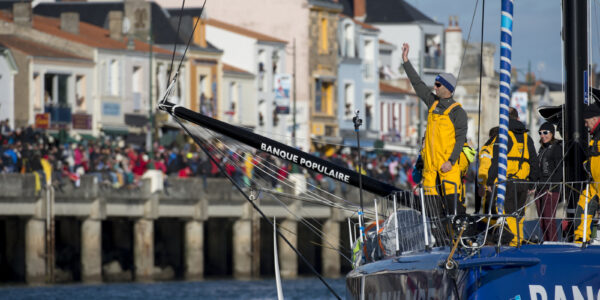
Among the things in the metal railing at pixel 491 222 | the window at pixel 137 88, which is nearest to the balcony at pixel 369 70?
the window at pixel 137 88

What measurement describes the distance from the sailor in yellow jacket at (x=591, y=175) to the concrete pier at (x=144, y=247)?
26.1 meters

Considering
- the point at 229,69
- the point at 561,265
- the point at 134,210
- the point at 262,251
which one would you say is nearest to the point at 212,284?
the point at 134,210

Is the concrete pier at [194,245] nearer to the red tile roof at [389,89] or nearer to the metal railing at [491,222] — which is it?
the metal railing at [491,222]

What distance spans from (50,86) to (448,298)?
40463 mm

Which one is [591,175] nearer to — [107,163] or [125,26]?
[107,163]

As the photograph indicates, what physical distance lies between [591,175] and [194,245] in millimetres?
28819

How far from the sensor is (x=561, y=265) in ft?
41.4

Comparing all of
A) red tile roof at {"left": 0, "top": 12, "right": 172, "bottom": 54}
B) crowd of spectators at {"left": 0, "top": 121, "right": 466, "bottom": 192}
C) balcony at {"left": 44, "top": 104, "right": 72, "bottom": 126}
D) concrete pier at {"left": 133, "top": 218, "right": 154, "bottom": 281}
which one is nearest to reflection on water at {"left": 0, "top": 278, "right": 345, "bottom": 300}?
concrete pier at {"left": 133, "top": 218, "right": 154, "bottom": 281}

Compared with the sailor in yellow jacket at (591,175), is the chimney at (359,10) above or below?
above

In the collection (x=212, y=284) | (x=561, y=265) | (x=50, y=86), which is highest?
(x=50, y=86)

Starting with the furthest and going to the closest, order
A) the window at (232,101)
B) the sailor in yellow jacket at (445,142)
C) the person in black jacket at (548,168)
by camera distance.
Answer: the window at (232,101) < the person in black jacket at (548,168) < the sailor in yellow jacket at (445,142)

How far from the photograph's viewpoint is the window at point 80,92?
52906 mm

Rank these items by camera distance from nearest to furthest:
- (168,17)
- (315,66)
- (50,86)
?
(50,86)
(168,17)
(315,66)

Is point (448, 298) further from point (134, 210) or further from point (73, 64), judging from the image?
point (73, 64)
